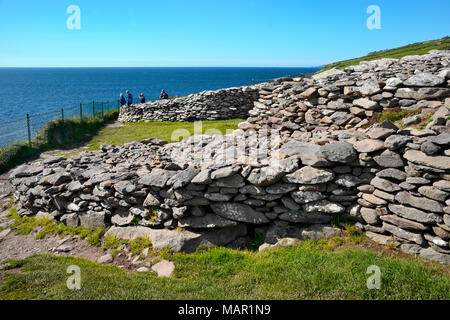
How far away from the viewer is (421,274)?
18.0ft

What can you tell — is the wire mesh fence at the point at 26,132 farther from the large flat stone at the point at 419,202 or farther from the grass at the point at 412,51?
the grass at the point at 412,51

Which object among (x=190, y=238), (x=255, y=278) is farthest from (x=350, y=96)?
(x=255, y=278)

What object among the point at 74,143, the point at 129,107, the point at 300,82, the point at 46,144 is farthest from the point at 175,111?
the point at 300,82

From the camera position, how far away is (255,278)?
620cm

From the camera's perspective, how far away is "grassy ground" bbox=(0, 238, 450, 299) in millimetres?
5383

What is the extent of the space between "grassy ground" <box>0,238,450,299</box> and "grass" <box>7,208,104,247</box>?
154cm

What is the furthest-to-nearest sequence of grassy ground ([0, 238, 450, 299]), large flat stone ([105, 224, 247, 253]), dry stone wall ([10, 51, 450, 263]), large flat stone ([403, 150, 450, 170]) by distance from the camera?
large flat stone ([105, 224, 247, 253]), dry stone wall ([10, 51, 450, 263]), large flat stone ([403, 150, 450, 170]), grassy ground ([0, 238, 450, 299])

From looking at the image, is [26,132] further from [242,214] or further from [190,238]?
[242,214]

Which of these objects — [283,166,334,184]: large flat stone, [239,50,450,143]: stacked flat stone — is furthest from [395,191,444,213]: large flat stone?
[239,50,450,143]: stacked flat stone

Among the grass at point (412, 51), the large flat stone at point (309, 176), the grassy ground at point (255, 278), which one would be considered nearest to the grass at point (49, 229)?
the grassy ground at point (255, 278)

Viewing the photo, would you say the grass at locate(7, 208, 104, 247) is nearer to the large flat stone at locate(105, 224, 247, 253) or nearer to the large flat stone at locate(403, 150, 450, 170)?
the large flat stone at locate(105, 224, 247, 253)

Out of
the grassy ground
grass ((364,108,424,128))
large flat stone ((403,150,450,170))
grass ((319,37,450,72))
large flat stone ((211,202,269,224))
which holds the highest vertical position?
grass ((319,37,450,72))

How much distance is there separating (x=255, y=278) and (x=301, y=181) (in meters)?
2.53
